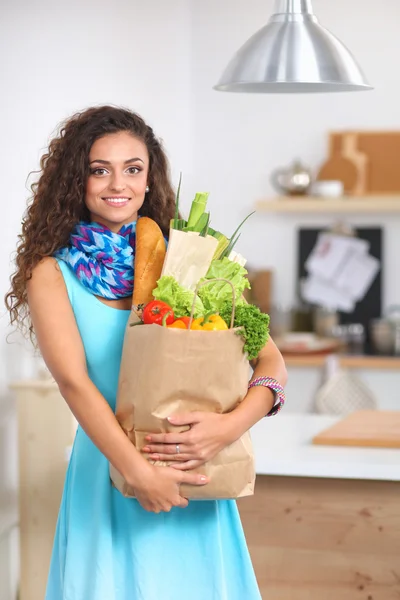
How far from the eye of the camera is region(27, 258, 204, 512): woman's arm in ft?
4.48

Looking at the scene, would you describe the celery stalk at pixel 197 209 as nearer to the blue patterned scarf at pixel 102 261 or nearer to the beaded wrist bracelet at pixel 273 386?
the blue patterned scarf at pixel 102 261

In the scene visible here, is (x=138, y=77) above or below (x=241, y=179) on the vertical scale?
above

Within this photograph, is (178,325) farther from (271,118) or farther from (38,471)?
(271,118)

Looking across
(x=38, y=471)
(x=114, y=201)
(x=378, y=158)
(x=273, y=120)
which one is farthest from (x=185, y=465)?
(x=273, y=120)

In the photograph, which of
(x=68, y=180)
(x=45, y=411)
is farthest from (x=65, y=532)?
(x=45, y=411)

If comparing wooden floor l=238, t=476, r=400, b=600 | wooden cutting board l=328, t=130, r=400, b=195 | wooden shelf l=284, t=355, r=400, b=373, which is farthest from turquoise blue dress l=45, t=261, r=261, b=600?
wooden cutting board l=328, t=130, r=400, b=195

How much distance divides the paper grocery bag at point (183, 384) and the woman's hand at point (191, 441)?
0.04ft

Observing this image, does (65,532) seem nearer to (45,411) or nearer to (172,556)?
(172,556)

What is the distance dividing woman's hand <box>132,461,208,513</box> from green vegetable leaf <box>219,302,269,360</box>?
21 cm

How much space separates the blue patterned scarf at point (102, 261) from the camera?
4.92 feet

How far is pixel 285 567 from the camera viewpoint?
2.08 meters

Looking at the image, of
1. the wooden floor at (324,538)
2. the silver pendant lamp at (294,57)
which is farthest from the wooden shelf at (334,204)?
the wooden floor at (324,538)

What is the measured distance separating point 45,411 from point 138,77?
70.8 inches

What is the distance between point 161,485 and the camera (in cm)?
136
